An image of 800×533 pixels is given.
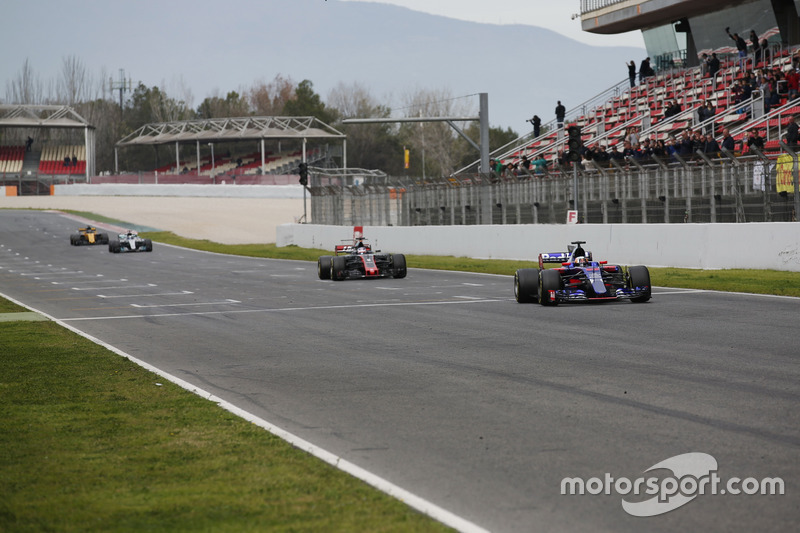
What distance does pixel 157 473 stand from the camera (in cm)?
569

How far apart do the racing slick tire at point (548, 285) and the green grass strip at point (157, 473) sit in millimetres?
8027

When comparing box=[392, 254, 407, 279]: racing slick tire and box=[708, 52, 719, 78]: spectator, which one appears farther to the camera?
box=[708, 52, 719, 78]: spectator

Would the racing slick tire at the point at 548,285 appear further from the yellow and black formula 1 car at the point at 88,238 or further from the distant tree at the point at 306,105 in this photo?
the distant tree at the point at 306,105

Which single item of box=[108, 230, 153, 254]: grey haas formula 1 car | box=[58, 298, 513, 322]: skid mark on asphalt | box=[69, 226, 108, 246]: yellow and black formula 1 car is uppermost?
box=[69, 226, 108, 246]: yellow and black formula 1 car

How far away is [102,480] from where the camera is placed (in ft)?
18.2

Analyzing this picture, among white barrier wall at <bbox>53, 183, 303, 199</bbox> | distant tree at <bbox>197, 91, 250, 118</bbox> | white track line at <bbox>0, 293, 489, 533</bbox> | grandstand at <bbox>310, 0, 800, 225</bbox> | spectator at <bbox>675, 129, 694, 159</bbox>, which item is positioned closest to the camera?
white track line at <bbox>0, 293, 489, 533</bbox>

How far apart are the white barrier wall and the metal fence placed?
5037 centimetres

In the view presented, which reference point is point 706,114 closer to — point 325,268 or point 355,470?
point 325,268

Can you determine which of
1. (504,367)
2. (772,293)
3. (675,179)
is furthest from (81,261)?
(504,367)

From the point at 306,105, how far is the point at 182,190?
1576 inches

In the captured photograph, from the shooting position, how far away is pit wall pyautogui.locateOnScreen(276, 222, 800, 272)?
20.0m

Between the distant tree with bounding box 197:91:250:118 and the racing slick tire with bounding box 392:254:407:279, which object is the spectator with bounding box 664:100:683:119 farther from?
the distant tree with bounding box 197:91:250:118

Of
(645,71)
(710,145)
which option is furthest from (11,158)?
(710,145)

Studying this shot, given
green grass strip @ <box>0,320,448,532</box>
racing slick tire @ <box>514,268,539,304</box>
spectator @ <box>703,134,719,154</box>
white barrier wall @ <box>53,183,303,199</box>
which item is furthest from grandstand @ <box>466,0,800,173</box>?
white barrier wall @ <box>53,183,303,199</box>
